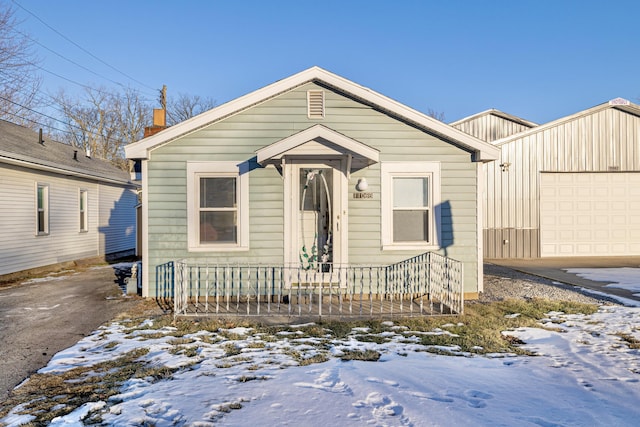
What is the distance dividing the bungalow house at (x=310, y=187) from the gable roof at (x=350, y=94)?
0.02 m

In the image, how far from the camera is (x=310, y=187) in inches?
310

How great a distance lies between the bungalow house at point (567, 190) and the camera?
13805 millimetres

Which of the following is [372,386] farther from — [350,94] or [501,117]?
[501,117]

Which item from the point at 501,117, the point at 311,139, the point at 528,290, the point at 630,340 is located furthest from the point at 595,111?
the point at 311,139

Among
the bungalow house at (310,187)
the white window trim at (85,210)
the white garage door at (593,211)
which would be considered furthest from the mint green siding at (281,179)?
the white window trim at (85,210)

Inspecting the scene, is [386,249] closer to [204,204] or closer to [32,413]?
[204,204]

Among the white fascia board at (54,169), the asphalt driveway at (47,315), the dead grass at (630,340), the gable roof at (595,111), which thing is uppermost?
the gable roof at (595,111)

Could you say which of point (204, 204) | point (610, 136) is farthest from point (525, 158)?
point (204, 204)

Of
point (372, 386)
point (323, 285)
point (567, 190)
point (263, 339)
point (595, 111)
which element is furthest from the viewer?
point (567, 190)

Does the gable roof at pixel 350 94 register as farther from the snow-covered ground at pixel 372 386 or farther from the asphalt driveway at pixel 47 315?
the snow-covered ground at pixel 372 386

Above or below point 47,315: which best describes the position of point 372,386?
above

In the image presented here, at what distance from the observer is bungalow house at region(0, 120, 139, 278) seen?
10859mm

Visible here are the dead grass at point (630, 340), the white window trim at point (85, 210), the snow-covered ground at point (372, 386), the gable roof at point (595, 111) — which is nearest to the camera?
the snow-covered ground at point (372, 386)

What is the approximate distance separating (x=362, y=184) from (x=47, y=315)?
5967mm
